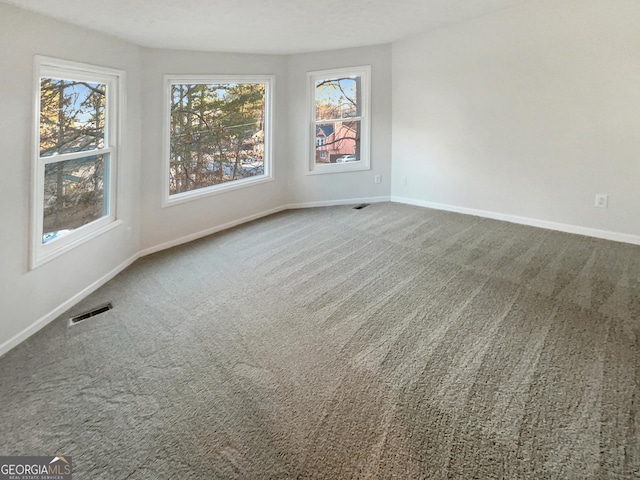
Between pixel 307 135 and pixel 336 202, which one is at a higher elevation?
pixel 307 135

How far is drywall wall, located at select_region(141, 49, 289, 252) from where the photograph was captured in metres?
4.12

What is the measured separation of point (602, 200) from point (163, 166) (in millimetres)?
4736

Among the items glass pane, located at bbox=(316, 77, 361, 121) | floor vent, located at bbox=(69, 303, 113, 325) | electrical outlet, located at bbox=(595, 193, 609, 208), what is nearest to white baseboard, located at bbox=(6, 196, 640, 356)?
floor vent, located at bbox=(69, 303, 113, 325)

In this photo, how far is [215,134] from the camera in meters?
4.92

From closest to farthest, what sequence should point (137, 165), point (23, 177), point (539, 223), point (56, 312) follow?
point (23, 177), point (56, 312), point (137, 165), point (539, 223)

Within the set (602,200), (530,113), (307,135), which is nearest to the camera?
(602,200)

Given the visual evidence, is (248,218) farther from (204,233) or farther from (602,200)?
(602,200)

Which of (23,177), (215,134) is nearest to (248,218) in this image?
(215,134)

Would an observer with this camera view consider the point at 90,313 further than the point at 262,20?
No

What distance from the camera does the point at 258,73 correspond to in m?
5.25

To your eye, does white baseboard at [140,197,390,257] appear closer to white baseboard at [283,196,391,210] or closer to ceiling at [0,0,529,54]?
white baseboard at [283,196,391,210]

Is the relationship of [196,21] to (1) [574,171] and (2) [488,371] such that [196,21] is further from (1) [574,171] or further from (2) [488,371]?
(1) [574,171]

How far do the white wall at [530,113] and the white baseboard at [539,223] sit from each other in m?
0.03

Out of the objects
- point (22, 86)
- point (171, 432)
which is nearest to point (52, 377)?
point (171, 432)
